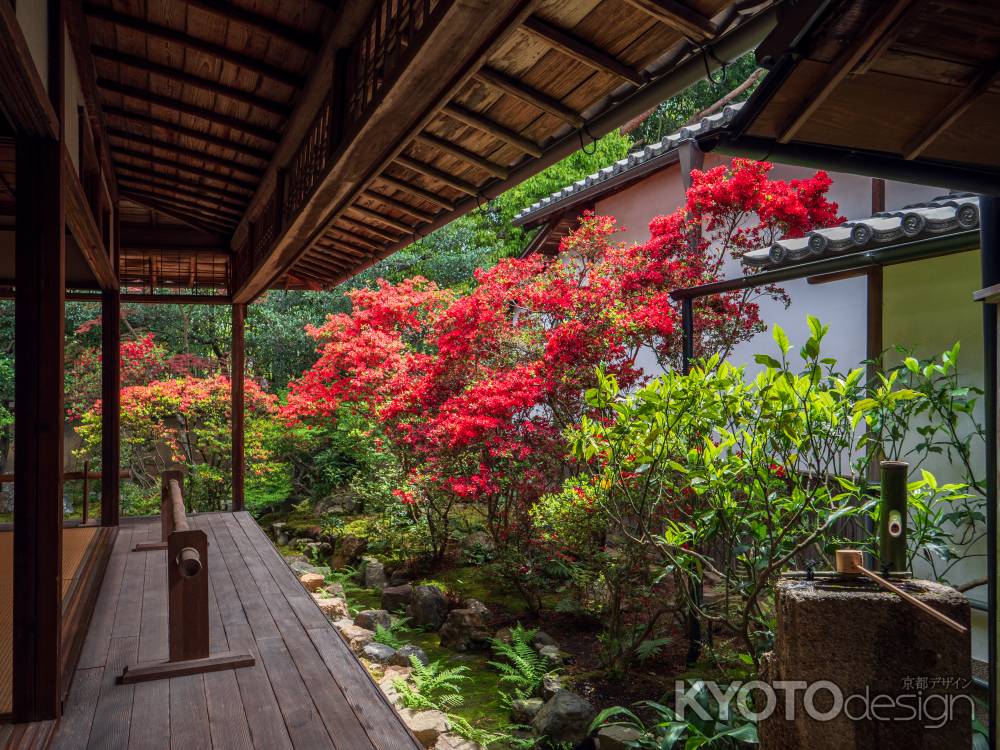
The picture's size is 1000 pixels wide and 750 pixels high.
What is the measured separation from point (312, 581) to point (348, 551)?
1436 millimetres

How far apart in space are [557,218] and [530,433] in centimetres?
475

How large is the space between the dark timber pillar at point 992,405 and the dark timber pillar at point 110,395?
592 centimetres

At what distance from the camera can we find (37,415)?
2516 millimetres

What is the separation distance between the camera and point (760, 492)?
10.3 feet

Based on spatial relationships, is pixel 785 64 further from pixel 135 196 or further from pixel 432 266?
pixel 432 266

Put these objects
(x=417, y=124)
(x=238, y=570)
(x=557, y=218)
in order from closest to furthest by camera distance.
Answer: (x=417, y=124), (x=238, y=570), (x=557, y=218)

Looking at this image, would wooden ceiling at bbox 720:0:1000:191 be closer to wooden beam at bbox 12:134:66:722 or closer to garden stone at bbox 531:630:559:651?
wooden beam at bbox 12:134:66:722

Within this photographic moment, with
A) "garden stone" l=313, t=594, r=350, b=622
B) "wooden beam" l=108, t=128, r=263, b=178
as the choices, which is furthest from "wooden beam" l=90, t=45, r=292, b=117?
"garden stone" l=313, t=594, r=350, b=622

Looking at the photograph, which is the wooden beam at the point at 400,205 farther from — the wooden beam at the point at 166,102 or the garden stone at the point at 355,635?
the garden stone at the point at 355,635

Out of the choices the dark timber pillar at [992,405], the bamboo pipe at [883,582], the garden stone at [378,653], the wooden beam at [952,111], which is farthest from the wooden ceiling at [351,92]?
the garden stone at [378,653]

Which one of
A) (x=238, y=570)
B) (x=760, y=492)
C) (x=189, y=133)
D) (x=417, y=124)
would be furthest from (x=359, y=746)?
(x=189, y=133)

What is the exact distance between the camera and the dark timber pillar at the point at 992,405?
1941 millimetres

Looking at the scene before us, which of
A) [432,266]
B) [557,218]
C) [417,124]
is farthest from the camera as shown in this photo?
[432,266]

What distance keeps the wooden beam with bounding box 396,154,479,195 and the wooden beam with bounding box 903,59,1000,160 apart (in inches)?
72.7
